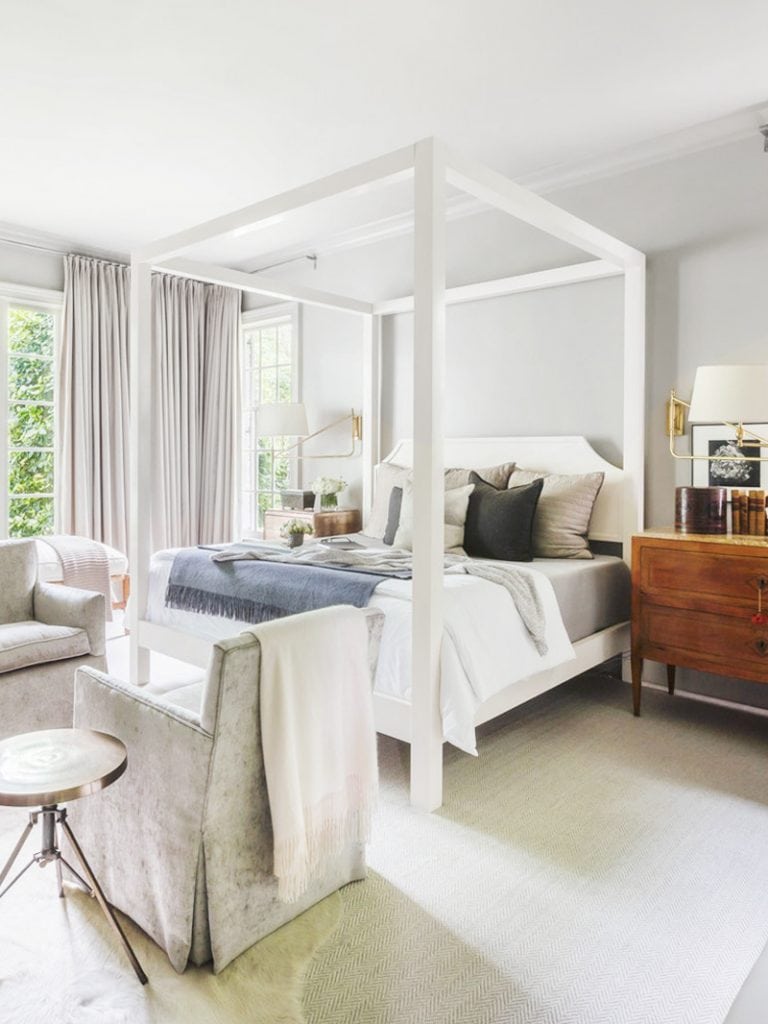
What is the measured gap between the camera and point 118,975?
66.2 inches

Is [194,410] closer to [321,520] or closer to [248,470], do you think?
[248,470]

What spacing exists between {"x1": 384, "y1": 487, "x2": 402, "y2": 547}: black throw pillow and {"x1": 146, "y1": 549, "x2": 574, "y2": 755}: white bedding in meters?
0.93

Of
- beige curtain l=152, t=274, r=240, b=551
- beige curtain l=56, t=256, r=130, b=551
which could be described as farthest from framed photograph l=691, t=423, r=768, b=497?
beige curtain l=56, t=256, r=130, b=551

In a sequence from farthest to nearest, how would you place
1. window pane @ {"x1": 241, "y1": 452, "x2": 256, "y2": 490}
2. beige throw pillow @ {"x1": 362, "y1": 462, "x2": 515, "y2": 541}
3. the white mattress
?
window pane @ {"x1": 241, "y1": 452, "x2": 256, "y2": 490} → the white mattress → beige throw pillow @ {"x1": 362, "y1": 462, "x2": 515, "y2": 541}

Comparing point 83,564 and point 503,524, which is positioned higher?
point 503,524

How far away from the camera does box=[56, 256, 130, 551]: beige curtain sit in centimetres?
541

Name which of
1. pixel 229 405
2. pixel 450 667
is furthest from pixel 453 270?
pixel 450 667

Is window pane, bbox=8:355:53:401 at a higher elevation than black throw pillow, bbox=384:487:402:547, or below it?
higher

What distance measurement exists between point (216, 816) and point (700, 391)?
Result: 8.58 feet

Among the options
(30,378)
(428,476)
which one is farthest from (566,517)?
(30,378)

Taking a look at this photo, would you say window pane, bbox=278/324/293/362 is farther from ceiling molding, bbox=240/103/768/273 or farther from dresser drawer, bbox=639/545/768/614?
dresser drawer, bbox=639/545/768/614

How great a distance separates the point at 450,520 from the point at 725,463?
1.35 meters

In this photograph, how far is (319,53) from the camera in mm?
2916

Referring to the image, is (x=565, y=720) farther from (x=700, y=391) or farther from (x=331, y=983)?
(x=331, y=983)
